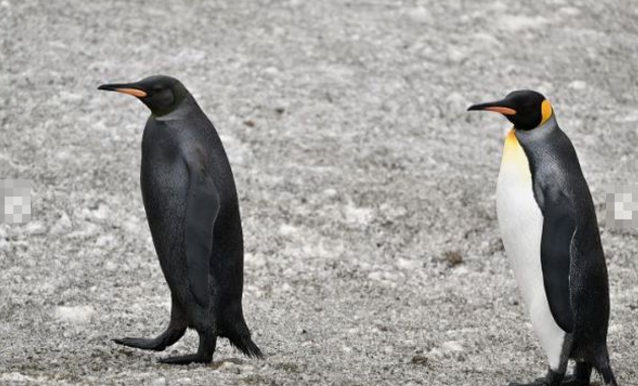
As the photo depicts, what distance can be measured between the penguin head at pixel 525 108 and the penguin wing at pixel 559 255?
342 mm

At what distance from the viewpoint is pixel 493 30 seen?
9.57m

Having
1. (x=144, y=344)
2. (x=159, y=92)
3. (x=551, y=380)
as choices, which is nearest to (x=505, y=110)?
(x=551, y=380)

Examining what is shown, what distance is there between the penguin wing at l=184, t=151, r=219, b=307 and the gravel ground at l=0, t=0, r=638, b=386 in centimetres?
34

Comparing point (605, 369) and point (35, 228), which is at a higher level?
point (605, 369)

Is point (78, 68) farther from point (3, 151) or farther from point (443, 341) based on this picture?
point (443, 341)

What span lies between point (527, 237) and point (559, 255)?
177 millimetres

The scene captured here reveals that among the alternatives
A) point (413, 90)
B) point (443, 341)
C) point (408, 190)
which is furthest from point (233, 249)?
point (413, 90)

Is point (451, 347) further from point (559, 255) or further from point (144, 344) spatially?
point (144, 344)

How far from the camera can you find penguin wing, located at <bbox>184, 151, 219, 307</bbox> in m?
4.65

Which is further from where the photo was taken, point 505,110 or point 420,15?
point 420,15

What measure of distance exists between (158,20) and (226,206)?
15.7 feet

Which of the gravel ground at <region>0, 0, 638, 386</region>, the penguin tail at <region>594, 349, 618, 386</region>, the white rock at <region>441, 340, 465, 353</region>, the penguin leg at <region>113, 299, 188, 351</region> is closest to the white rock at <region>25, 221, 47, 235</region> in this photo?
the gravel ground at <region>0, 0, 638, 386</region>

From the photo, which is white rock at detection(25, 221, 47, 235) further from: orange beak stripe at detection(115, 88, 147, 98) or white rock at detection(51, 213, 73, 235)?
orange beak stripe at detection(115, 88, 147, 98)

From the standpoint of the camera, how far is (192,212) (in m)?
4.66
